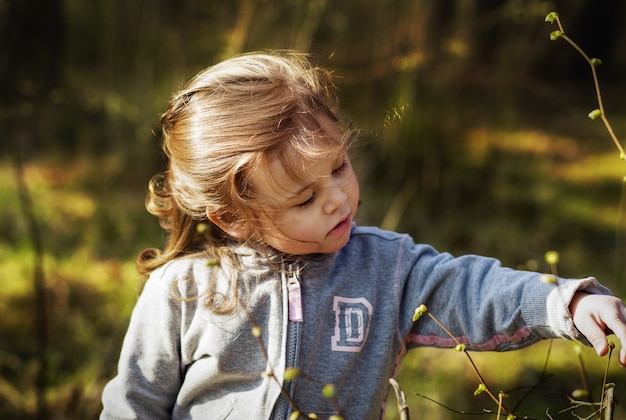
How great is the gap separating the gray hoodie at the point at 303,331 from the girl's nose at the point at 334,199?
17cm

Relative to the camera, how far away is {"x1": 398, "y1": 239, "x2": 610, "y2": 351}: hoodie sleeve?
50.6 inches

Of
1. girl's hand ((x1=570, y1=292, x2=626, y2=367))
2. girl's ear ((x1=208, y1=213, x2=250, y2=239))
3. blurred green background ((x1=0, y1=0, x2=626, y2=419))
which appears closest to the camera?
girl's hand ((x1=570, y1=292, x2=626, y2=367))

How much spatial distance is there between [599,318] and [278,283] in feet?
2.11

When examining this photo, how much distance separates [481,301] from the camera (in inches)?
Answer: 56.7

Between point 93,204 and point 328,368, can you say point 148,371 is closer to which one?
point 328,368

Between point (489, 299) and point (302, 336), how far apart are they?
382mm

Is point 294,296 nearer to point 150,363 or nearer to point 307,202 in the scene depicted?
point 307,202

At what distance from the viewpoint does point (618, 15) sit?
447 centimetres

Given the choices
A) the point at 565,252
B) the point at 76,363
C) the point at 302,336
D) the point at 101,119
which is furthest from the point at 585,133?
the point at 302,336

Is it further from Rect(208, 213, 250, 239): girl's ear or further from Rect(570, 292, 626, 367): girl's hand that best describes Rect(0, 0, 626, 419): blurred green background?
Rect(570, 292, 626, 367): girl's hand

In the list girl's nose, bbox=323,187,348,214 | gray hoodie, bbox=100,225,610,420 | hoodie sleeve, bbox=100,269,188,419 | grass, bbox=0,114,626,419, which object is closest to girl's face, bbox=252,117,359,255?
girl's nose, bbox=323,187,348,214

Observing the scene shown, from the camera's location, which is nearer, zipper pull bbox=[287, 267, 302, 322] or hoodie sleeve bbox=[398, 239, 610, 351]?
hoodie sleeve bbox=[398, 239, 610, 351]

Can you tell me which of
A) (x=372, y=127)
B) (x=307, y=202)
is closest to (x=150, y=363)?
(x=307, y=202)

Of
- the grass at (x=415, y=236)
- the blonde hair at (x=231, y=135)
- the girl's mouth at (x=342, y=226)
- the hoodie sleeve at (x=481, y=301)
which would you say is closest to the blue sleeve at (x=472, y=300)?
the hoodie sleeve at (x=481, y=301)
